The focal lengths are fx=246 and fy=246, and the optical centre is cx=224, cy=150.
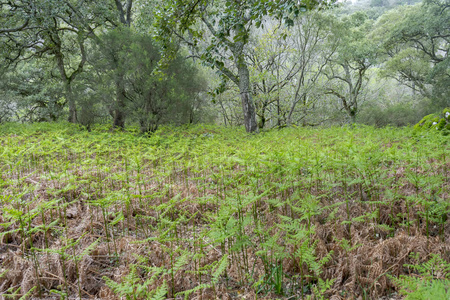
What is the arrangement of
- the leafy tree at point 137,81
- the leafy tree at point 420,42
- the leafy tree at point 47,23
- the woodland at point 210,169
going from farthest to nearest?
1. the leafy tree at point 420,42
2. the leafy tree at point 137,81
3. the leafy tree at point 47,23
4. the woodland at point 210,169

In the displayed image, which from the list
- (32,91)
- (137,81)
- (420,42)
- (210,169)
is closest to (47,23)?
(137,81)

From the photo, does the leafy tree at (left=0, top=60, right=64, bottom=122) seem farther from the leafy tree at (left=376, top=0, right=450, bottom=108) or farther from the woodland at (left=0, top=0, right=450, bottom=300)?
the leafy tree at (left=376, top=0, right=450, bottom=108)

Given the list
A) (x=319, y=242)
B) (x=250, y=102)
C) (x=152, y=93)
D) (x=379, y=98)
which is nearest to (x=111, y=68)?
(x=152, y=93)

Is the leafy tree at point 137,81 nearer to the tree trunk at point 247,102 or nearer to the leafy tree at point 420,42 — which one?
the tree trunk at point 247,102

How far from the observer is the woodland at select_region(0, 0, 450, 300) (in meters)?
1.95

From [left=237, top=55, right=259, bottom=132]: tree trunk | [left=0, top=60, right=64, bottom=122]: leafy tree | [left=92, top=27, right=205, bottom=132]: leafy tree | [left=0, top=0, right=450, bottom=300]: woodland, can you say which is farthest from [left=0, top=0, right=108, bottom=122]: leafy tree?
[left=237, top=55, right=259, bottom=132]: tree trunk

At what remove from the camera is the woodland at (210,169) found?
1952 millimetres

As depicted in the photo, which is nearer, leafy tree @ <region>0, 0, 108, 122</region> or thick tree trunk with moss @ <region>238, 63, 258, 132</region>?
leafy tree @ <region>0, 0, 108, 122</region>

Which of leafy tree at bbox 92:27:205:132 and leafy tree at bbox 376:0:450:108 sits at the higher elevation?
leafy tree at bbox 376:0:450:108

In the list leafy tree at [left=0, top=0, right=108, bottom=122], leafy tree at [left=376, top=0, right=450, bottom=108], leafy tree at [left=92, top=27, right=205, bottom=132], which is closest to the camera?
leafy tree at [left=0, top=0, right=108, bottom=122]

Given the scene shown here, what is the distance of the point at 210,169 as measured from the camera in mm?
4516

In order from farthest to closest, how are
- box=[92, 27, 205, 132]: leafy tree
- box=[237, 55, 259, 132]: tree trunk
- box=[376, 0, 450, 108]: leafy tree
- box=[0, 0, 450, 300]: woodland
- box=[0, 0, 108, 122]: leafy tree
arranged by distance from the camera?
box=[376, 0, 450, 108]: leafy tree
box=[237, 55, 259, 132]: tree trunk
box=[92, 27, 205, 132]: leafy tree
box=[0, 0, 108, 122]: leafy tree
box=[0, 0, 450, 300]: woodland

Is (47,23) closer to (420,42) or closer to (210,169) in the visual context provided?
(210,169)

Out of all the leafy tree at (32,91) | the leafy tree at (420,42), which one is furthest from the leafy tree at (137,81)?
the leafy tree at (420,42)
